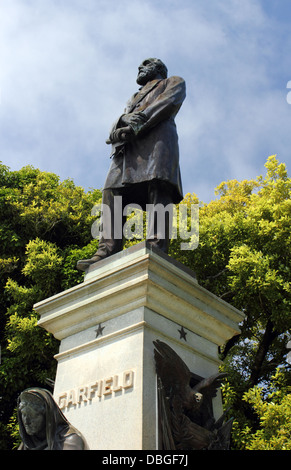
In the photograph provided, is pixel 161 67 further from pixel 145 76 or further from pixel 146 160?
pixel 146 160

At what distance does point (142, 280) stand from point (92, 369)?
87 cm

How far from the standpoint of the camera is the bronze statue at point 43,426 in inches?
136

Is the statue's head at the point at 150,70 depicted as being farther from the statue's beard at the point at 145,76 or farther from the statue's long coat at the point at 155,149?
the statue's long coat at the point at 155,149

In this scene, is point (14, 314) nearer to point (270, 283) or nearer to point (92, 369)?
point (270, 283)

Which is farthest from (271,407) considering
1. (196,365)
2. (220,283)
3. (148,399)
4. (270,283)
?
(148,399)

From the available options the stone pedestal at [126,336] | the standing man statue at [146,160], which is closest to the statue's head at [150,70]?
the standing man statue at [146,160]

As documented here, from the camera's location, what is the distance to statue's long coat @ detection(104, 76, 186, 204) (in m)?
4.98

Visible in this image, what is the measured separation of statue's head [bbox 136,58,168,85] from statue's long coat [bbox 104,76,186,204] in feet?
1.58

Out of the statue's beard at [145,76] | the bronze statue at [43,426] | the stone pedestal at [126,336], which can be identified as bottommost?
the bronze statue at [43,426]

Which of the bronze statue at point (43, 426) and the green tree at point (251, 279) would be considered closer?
the bronze statue at point (43, 426)

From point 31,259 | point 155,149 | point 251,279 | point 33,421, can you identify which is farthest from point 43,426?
point 31,259

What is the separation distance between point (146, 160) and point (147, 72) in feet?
4.98

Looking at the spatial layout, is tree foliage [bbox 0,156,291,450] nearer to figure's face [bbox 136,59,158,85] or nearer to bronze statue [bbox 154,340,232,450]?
bronze statue [bbox 154,340,232,450]

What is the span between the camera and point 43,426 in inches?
138
